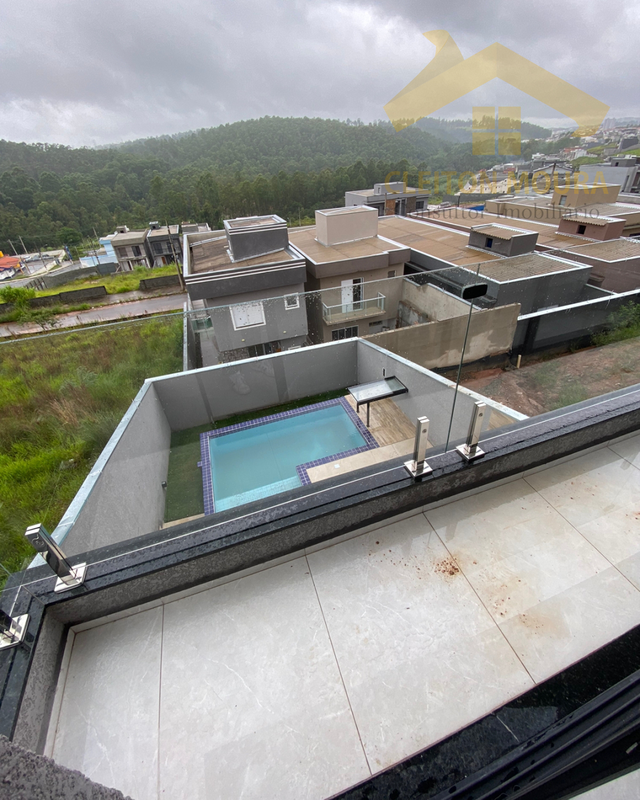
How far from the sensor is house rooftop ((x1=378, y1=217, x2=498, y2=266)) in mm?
10828

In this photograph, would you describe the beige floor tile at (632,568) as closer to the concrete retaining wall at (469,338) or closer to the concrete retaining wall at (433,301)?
the concrete retaining wall at (469,338)

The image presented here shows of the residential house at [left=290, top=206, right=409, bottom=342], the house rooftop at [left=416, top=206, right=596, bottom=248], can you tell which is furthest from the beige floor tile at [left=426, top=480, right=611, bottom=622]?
the house rooftop at [left=416, top=206, right=596, bottom=248]

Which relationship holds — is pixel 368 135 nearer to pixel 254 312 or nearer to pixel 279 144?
pixel 279 144

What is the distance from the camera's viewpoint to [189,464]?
9.53ft

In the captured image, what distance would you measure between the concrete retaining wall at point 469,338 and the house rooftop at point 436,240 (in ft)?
25.0

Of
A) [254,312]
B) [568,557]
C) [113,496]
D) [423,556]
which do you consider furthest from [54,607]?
[254,312]

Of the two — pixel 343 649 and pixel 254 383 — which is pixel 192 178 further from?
pixel 343 649

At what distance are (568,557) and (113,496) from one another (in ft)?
8.58

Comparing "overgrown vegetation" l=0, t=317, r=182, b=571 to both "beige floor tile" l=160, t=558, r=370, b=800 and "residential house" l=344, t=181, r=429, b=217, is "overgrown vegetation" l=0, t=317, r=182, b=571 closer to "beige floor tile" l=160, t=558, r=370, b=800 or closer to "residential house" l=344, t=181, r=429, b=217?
"beige floor tile" l=160, t=558, r=370, b=800

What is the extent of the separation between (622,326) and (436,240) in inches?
442

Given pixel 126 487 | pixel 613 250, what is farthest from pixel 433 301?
pixel 613 250

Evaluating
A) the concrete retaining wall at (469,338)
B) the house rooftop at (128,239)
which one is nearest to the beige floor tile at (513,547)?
the concrete retaining wall at (469,338)

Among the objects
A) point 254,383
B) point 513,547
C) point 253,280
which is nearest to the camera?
point 513,547

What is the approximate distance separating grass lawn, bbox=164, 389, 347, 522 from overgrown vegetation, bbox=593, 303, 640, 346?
2090 millimetres
